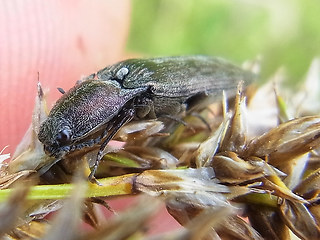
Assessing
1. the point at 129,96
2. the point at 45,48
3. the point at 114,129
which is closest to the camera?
the point at 114,129

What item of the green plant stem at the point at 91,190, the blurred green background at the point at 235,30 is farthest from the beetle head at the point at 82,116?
the blurred green background at the point at 235,30

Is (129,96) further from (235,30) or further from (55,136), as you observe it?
(235,30)

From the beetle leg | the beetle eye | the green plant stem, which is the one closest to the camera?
the green plant stem

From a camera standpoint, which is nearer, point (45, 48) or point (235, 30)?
point (45, 48)

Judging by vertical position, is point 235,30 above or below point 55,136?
below

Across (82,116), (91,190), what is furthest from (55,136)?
(91,190)

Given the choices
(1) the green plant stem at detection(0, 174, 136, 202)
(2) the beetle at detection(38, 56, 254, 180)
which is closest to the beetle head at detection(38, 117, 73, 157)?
(2) the beetle at detection(38, 56, 254, 180)

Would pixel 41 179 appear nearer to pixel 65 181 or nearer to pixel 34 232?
pixel 65 181

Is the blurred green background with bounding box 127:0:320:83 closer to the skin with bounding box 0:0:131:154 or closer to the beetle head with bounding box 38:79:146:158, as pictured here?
the skin with bounding box 0:0:131:154
